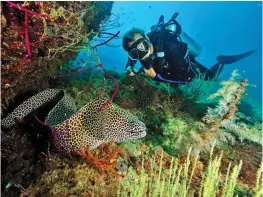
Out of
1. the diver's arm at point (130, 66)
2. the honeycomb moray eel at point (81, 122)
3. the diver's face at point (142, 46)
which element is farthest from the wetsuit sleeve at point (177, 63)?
the honeycomb moray eel at point (81, 122)

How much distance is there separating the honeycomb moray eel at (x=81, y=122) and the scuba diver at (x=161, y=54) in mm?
3368

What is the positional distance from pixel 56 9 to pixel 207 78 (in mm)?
6948

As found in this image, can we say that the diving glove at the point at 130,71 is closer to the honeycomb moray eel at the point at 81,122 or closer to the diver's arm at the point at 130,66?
the diver's arm at the point at 130,66

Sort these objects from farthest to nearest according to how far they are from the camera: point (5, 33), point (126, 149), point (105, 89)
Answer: point (105, 89) < point (126, 149) < point (5, 33)

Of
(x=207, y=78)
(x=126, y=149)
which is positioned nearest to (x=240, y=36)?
(x=207, y=78)

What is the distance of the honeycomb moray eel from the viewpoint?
3332mm

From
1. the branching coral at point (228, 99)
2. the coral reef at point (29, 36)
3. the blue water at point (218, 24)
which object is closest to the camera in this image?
the coral reef at point (29, 36)

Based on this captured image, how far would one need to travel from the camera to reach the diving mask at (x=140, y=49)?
6605mm

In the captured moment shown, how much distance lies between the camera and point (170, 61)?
7.09 m

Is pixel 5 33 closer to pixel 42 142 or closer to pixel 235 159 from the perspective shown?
pixel 42 142

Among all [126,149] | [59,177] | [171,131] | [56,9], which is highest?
[56,9]

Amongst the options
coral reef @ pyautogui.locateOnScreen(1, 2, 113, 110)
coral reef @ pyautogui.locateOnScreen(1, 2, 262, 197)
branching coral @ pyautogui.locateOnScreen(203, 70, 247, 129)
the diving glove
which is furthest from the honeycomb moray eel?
the diving glove

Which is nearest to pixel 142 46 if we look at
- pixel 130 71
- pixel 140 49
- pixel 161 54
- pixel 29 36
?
pixel 140 49

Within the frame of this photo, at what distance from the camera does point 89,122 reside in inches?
135
